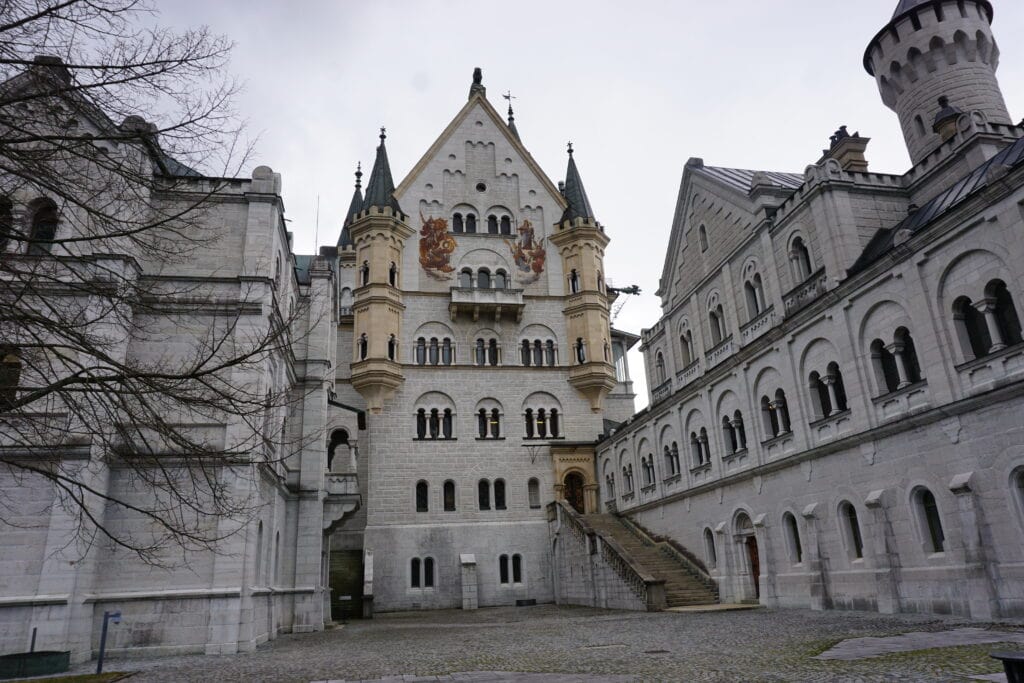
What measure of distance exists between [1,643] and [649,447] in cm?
2757

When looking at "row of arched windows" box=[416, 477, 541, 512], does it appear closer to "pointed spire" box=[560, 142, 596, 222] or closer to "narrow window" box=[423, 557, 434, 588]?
"narrow window" box=[423, 557, 434, 588]

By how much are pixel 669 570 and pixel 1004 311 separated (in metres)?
18.0

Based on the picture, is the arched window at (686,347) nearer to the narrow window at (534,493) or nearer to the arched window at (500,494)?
the narrow window at (534,493)

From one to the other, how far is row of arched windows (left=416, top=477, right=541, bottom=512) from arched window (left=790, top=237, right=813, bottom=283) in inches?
879

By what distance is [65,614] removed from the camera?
16828 mm

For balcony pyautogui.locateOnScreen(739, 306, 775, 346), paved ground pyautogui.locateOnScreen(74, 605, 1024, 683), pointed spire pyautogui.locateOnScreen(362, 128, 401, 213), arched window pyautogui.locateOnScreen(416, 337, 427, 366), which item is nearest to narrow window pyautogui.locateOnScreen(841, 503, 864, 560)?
paved ground pyautogui.locateOnScreen(74, 605, 1024, 683)

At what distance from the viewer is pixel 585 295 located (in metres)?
45.8

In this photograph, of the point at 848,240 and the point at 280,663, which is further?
the point at 848,240

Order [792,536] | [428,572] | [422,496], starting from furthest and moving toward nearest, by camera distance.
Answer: [422,496] < [428,572] < [792,536]

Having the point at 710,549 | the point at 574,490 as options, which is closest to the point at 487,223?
the point at 574,490

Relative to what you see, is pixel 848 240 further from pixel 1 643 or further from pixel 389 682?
pixel 1 643

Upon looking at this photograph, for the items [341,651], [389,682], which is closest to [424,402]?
[341,651]

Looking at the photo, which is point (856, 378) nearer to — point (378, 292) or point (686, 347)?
point (686, 347)

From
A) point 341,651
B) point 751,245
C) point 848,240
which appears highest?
point 751,245
